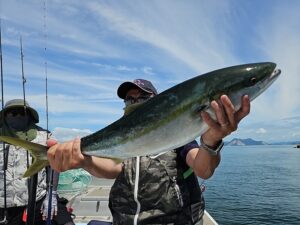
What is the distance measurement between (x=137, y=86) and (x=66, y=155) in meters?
1.25

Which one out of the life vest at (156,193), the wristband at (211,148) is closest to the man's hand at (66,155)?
the life vest at (156,193)

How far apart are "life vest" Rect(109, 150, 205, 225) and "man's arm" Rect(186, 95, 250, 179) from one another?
0.29m

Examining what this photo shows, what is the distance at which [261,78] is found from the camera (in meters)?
3.35

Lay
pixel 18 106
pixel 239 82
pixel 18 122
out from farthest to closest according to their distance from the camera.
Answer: pixel 18 122 → pixel 18 106 → pixel 239 82

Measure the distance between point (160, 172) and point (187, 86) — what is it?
4.27ft

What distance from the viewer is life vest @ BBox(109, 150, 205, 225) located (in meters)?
4.21

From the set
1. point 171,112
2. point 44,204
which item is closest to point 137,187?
point 171,112

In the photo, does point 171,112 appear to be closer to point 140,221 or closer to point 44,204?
point 140,221

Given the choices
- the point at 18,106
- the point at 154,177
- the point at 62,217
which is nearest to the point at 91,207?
the point at 62,217

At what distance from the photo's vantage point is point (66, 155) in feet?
13.1

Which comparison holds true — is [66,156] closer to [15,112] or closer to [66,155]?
[66,155]

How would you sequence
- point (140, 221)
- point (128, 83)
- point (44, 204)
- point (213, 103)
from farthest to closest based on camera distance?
point (44, 204), point (128, 83), point (140, 221), point (213, 103)

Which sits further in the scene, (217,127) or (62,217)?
(62,217)

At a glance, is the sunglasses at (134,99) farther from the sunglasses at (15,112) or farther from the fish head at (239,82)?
the sunglasses at (15,112)
